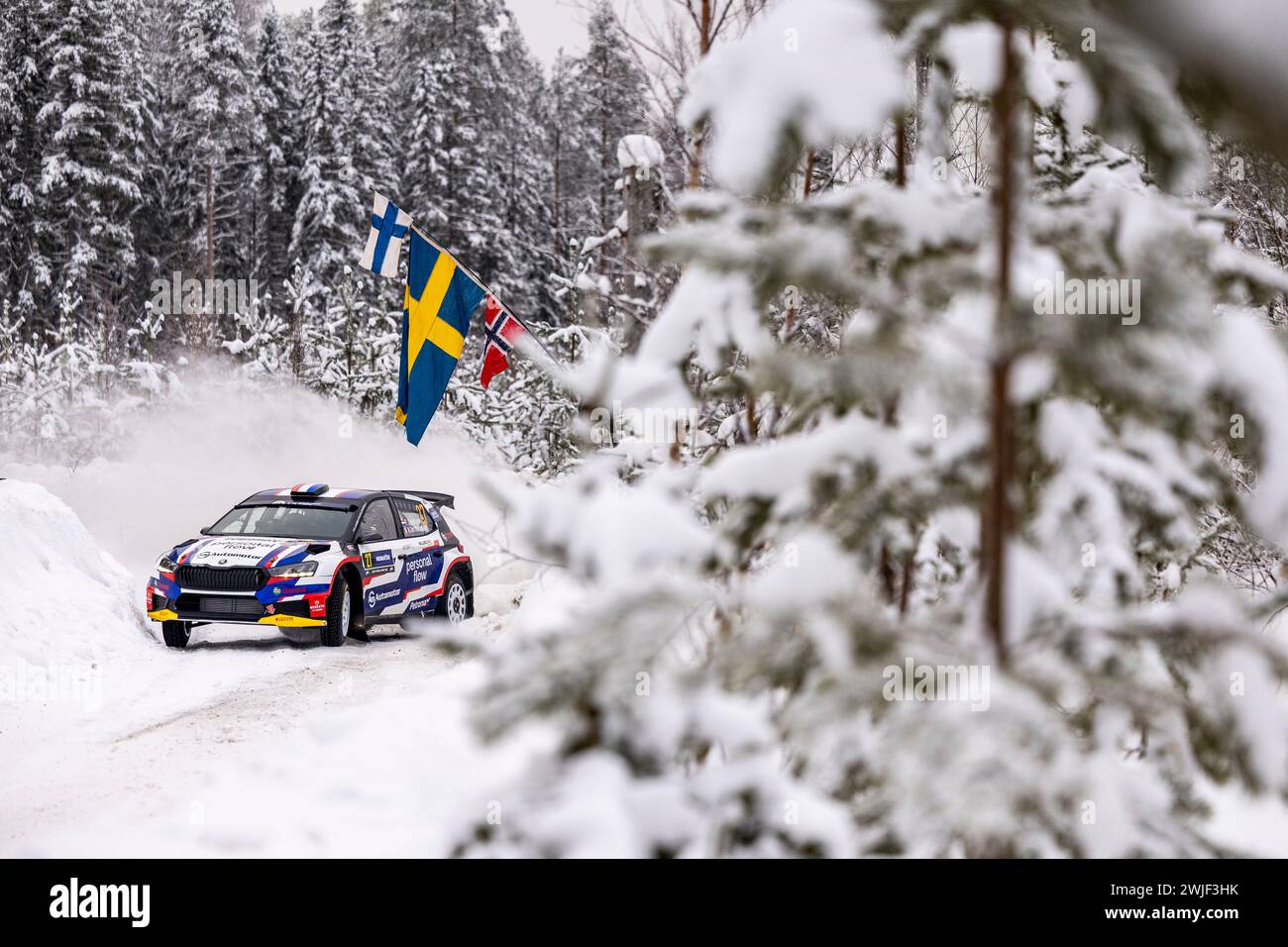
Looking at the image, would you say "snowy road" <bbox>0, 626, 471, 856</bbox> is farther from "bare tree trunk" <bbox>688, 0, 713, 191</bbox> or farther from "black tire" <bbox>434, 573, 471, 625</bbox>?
"bare tree trunk" <bbox>688, 0, 713, 191</bbox>

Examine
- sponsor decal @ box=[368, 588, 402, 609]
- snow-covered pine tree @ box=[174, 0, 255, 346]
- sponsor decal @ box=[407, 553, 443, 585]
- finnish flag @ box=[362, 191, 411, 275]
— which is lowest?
sponsor decal @ box=[368, 588, 402, 609]

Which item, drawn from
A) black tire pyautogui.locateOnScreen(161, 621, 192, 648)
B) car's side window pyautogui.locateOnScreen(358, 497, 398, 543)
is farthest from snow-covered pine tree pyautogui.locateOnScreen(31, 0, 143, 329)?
black tire pyautogui.locateOnScreen(161, 621, 192, 648)

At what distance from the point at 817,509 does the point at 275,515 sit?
10910 mm

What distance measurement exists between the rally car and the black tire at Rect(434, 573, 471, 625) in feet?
0.05

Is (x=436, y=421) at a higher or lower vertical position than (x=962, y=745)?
higher

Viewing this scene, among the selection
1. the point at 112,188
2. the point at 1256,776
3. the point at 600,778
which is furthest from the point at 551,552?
the point at 112,188

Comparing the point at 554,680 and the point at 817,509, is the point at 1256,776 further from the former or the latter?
the point at 554,680

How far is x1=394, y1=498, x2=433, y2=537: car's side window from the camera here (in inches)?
520

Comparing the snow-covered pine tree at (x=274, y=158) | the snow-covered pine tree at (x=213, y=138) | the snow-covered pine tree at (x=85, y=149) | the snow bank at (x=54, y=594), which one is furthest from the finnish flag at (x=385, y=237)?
the snow-covered pine tree at (x=274, y=158)

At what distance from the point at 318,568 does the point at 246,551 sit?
780 millimetres

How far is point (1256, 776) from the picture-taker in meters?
1.94

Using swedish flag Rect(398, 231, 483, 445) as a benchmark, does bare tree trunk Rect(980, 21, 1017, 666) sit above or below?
below

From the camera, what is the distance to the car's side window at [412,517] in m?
13.2

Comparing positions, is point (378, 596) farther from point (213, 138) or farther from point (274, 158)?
point (274, 158)
